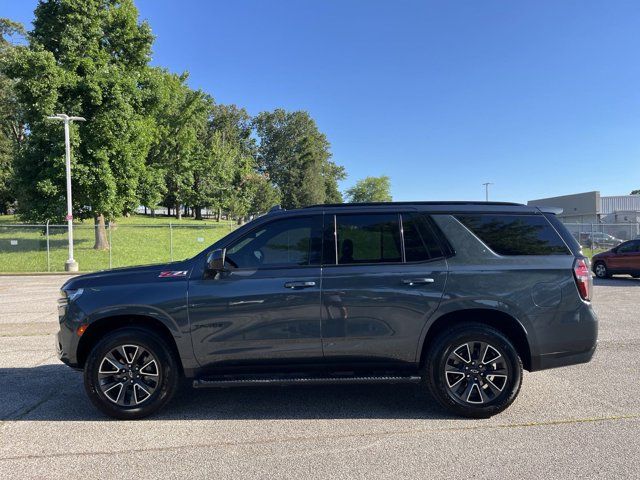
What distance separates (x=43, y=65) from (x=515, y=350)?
22.9 meters

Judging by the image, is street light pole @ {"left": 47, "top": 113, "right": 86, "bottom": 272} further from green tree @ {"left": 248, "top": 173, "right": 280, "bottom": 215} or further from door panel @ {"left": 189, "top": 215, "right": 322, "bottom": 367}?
green tree @ {"left": 248, "top": 173, "right": 280, "bottom": 215}

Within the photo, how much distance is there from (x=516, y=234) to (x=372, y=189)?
110012 millimetres

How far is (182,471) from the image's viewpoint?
3189mm

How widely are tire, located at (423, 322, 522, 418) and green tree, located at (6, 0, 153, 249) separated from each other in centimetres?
2090

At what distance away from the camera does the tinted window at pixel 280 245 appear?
420 centimetres

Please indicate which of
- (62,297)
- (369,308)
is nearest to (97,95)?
(62,297)

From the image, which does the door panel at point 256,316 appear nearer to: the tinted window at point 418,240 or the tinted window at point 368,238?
the tinted window at point 368,238

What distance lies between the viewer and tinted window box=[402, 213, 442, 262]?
4203 mm

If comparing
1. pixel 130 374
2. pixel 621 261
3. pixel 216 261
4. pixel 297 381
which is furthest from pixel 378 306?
pixel 621 261

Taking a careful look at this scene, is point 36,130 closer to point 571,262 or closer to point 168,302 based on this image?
point 168,302

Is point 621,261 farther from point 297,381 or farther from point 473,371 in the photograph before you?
point 297,381

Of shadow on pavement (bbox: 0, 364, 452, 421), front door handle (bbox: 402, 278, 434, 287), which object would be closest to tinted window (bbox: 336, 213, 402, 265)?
front door handle (bbox: 402, 278, 434, 287)

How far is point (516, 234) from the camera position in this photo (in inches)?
169

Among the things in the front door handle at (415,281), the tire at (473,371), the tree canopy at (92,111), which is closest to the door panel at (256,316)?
the front door handle at (415,281)
